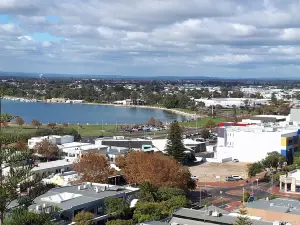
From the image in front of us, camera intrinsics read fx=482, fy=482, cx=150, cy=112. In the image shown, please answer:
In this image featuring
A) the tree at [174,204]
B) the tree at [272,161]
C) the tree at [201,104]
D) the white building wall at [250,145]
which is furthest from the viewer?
the tree at [201,104]

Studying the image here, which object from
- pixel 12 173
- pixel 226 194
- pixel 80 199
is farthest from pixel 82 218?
pixel 226 194

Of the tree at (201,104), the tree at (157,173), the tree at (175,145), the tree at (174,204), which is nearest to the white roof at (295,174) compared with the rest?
the tree at (157,173)

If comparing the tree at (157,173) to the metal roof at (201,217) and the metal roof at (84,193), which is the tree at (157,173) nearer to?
the metal roof at (84,193)

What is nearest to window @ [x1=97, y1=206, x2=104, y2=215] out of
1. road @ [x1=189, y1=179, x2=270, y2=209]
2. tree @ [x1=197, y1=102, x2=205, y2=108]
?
road @ [x1=189, y1=179, x2=270, y2=209]

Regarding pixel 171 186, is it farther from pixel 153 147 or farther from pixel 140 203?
pixel 153 147

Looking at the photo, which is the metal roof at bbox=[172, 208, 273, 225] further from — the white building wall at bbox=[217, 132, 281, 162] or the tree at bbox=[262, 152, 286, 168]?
the white building wall at bbox=[217, 132, 281, 162]

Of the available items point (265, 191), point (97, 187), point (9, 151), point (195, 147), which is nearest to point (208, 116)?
point (195, 147)

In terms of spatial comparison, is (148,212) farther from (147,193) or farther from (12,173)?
(12,173)
